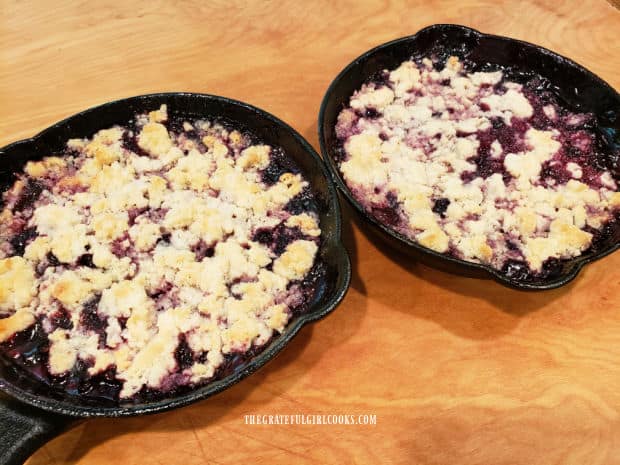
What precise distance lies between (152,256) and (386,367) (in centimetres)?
56

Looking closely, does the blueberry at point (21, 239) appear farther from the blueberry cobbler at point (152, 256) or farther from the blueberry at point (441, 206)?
the blueberry at point (441, 206)

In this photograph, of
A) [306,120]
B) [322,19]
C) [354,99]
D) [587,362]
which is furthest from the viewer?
[322,19]

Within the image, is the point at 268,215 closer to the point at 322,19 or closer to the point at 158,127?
the point at 158,127

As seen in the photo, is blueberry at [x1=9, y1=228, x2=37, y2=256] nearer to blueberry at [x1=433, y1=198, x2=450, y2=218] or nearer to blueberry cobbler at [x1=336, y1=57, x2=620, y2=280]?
blueberry cobbler at [x1=336, y1=57, x2=620, y2=280]

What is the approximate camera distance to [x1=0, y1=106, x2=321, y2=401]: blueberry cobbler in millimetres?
945

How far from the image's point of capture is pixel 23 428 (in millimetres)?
828

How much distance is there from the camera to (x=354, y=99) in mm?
1363

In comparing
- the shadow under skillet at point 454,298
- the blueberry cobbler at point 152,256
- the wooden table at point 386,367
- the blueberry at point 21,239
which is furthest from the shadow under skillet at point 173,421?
the blueberry at point 21,239

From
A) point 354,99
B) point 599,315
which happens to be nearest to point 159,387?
point 354,99

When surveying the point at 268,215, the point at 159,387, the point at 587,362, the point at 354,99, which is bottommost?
the point at 587,362

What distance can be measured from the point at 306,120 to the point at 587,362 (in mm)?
980

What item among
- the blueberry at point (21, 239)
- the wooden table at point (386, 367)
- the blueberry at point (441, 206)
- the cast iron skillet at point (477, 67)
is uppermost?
the cast iron skillet at point (477, 67)

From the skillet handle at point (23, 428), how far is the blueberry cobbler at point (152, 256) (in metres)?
0.08

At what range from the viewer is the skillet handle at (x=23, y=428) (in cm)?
81
